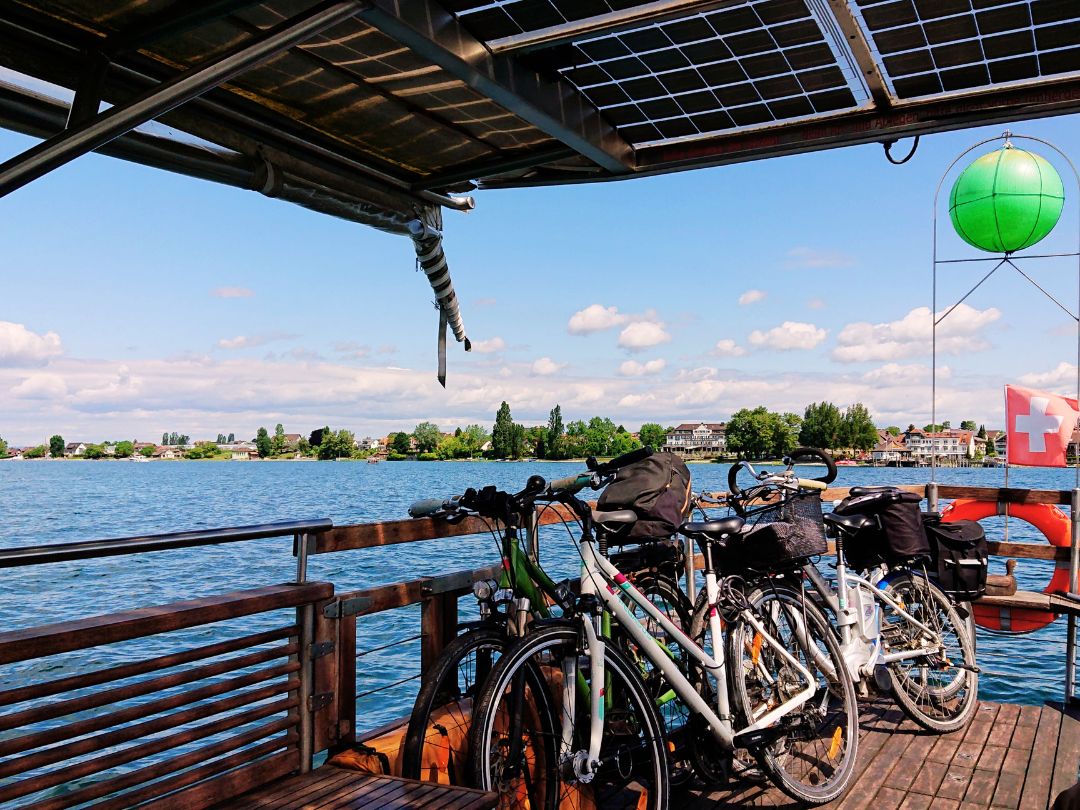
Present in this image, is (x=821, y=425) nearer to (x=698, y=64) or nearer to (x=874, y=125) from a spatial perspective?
(x=874, y=125)

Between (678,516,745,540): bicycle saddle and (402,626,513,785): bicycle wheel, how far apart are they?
850 millimetres

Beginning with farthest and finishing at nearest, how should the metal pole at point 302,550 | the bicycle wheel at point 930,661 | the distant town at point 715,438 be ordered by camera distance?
the distant town at point 715,438 → the bicycle wheel at point 930,661 → the metal pole at point 302,550

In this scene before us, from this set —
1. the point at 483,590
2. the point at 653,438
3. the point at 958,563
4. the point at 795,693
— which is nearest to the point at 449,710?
the point at 483,590

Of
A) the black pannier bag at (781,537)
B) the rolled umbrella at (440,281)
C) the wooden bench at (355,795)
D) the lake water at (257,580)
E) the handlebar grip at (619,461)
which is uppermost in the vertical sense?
the rolled umbrella at (440,281)

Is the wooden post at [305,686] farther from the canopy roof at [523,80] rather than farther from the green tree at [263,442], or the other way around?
the green tree at [263,442]

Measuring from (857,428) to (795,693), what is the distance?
59.0 metres

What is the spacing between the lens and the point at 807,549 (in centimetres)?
344

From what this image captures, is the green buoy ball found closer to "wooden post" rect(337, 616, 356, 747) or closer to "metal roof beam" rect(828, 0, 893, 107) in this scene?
"metal roof beam" rect(828, 0, 893, 107)

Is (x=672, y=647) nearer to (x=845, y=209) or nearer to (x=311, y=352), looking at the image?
(x=845, y=209)

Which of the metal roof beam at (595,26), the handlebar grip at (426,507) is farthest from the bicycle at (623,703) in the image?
the metal roof beam at (595,26)

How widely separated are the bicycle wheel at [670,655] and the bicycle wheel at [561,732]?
0.24ft

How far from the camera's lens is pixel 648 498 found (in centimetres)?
330

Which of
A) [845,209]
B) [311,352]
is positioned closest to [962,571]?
[845,209]

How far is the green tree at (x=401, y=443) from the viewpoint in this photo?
229 ft
